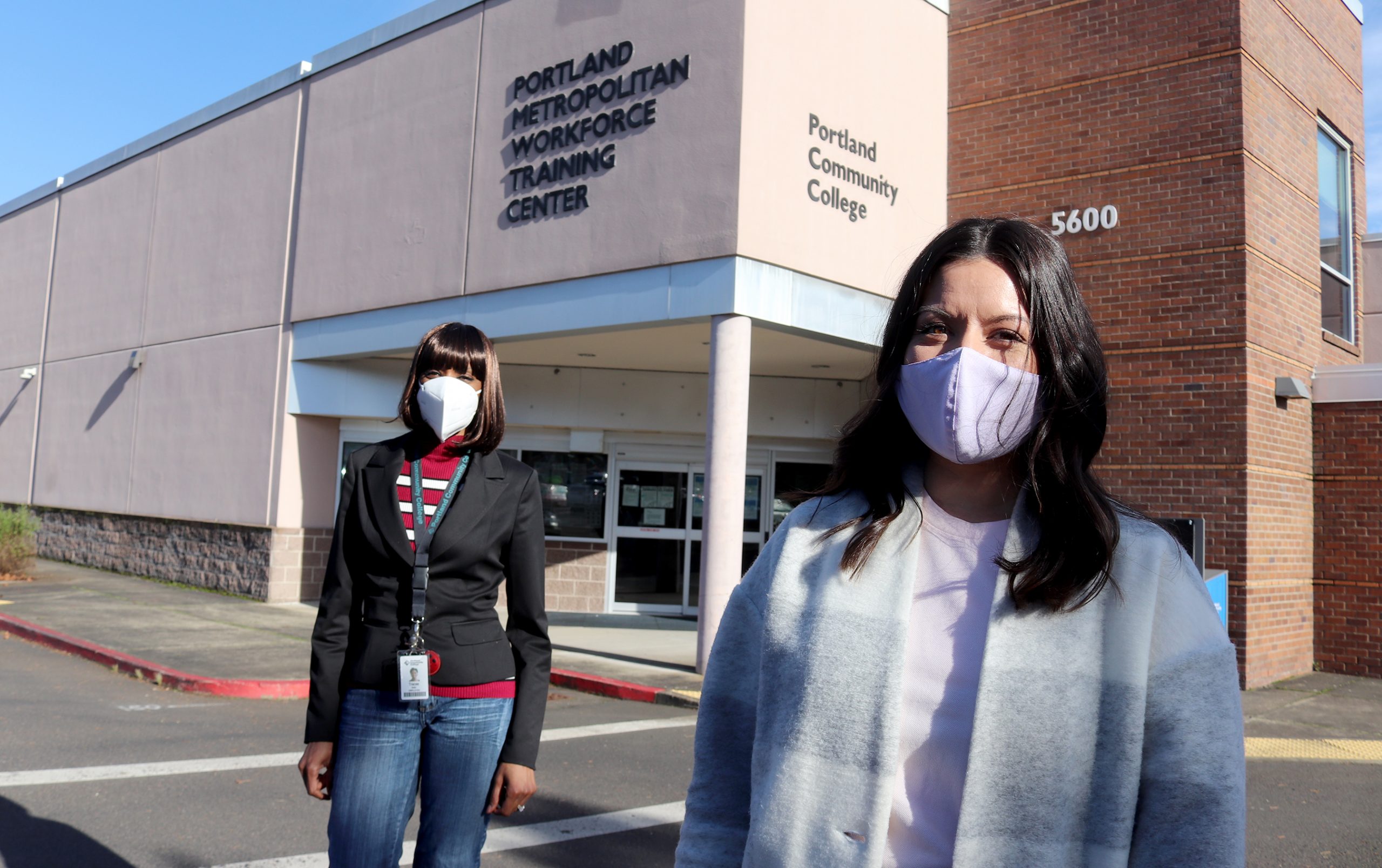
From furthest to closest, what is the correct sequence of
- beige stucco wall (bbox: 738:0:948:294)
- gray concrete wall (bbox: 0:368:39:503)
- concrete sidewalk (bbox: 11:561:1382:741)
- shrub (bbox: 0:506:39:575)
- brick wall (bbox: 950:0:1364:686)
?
gray concrete wall (bbox: 0:368:39:503) → shrub (bbox: 0:506:39:575) → brick wall (bbox: 950:0:1364:686) → beige stucco wall (bbox: 738:0:948:294) → concrete sidewalk (bbox: 11:561:1382:741)

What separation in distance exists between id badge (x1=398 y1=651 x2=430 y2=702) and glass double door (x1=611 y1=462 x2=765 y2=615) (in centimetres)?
1347

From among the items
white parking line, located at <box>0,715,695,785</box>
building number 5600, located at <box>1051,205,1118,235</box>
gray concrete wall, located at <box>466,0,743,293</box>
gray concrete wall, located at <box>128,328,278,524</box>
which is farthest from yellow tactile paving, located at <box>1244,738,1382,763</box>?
gray concrete wall, located at <box>128,328,278,524</box>

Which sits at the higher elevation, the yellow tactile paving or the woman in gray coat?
the woman in gray coat

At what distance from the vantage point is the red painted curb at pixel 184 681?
9469mm

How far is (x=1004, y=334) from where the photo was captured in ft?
5.69

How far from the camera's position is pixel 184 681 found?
9.60m

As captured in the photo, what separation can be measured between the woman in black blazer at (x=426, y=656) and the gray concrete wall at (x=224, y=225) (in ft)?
46.8

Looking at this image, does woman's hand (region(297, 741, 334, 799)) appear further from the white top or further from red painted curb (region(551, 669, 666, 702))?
red painted curb (region(551, 669, 666, 702))

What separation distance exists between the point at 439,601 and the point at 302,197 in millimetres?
14506

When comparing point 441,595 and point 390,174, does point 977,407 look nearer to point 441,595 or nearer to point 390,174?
point 441,595

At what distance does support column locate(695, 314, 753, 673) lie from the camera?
1024 cm

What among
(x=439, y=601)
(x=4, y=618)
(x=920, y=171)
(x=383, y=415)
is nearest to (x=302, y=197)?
(x=383, y=415)

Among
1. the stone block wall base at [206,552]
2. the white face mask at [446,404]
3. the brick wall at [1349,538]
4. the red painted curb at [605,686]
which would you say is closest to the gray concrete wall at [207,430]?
the stone block wall base at [206,552]

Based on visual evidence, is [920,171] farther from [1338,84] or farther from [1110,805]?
[1110,805]
